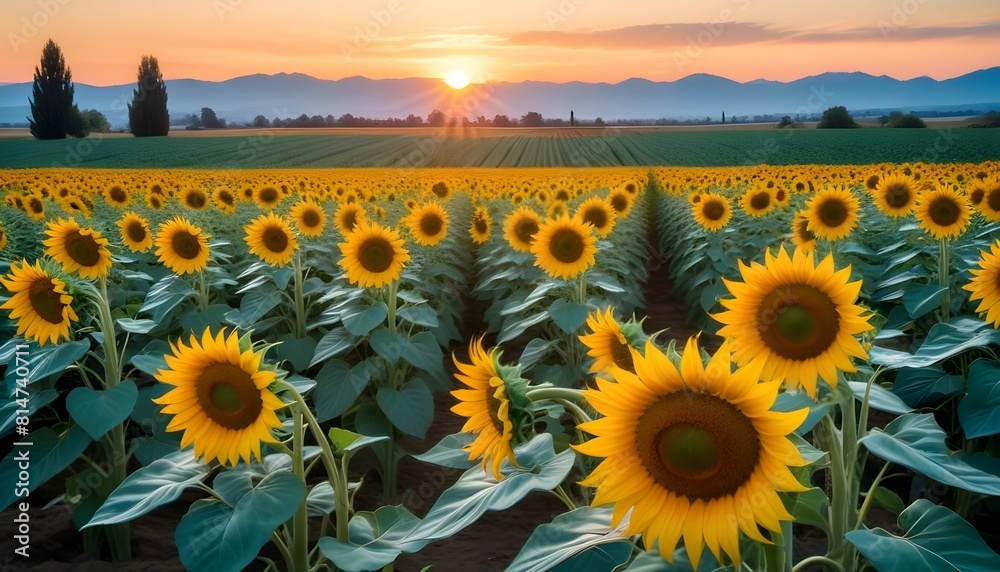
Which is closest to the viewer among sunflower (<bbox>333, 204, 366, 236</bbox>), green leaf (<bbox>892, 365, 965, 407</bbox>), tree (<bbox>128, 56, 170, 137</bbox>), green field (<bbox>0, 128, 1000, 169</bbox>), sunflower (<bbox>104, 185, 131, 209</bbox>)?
green leaf (<bbox>892, 365, 965, 407</bbox>)

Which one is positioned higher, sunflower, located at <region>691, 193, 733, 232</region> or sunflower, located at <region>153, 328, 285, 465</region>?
sunflower, located at <region>691, 193, 733, 232</region>

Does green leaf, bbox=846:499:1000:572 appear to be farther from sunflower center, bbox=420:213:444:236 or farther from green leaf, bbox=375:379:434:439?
sunflower center, bbox=420:213:444:236

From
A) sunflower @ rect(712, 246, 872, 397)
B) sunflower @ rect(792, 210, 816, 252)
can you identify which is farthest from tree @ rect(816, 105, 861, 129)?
sunflower @ rect(712, 246, 872, 397)

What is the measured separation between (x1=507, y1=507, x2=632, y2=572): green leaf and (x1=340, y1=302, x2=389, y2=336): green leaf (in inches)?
115

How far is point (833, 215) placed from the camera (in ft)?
21.6

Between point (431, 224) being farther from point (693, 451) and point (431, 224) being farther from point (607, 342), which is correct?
point (693, 451)

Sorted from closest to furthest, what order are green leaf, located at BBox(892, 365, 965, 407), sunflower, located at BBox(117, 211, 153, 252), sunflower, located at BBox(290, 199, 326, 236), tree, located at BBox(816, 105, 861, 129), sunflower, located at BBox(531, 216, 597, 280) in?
green leaf, located at BBox(892, 365, 965, 407) < sunflower, located at BBox(531, 216, 597, 280) < sunflower, located at BBox(117, 211, 153, 252) < sunflower, located at BBox(290, 199, 326, 236) < tree, located at BBox(816, 105, 861, 129)

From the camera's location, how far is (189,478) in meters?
2.43

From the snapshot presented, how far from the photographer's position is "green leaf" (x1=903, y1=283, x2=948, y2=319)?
4984 millimetres

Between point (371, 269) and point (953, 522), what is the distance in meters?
3.82

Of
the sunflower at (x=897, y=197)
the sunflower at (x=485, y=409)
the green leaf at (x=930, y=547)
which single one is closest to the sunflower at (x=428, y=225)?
the sunflower at (x=897, y=197)

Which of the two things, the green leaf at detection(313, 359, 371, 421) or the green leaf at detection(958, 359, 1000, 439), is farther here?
the green leaf at detection(313, 359, 371, 421)

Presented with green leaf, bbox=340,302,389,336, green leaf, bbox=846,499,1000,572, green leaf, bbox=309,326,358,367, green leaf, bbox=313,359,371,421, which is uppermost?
green leaf, bbox=340,302,389,336

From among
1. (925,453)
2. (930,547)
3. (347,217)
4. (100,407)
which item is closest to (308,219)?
(347,217)
